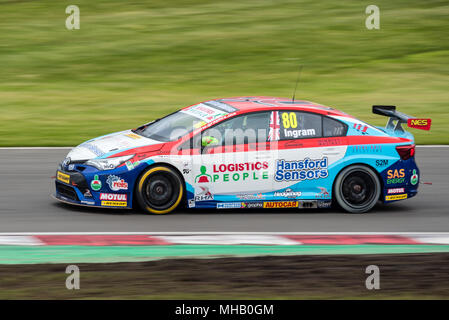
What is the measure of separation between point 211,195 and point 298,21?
1826cm

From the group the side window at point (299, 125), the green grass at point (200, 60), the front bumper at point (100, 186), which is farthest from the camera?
the green grass at point (200, 60)

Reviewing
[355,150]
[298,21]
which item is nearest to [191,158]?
[355,150]

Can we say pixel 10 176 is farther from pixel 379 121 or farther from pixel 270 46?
pixel 270 46

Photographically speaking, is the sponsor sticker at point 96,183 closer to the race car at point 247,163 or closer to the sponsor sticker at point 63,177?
the race car at point 247,163

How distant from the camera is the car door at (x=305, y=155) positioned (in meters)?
9.70

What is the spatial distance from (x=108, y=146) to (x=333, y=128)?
9.40ft

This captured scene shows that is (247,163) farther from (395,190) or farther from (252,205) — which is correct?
(395,190)

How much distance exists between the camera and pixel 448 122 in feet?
58.0

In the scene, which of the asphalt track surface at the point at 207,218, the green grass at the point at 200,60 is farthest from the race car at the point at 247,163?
the green grass at the point at 200,60

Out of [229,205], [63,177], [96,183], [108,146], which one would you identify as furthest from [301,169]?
[63,177]

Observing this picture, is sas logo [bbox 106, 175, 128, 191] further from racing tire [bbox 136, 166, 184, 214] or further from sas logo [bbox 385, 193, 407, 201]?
sas logo [bbox 385, 193, 407, 201]

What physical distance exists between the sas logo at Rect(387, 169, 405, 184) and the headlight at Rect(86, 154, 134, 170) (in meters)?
3.33

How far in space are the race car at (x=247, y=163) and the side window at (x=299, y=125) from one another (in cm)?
1
